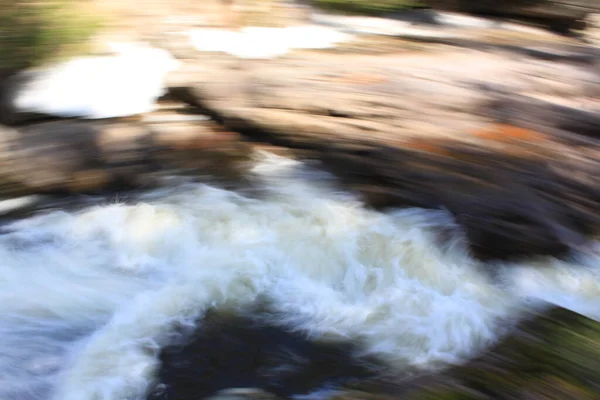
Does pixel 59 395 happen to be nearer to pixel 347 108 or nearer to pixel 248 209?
pixel 248 209

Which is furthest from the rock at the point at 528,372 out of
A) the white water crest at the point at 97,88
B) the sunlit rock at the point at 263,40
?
the sunlit rock at the point at 263,40

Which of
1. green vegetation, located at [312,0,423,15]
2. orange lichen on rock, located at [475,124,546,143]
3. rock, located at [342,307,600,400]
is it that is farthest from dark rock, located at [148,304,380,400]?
green vegetation, located at [312,0,423,15]

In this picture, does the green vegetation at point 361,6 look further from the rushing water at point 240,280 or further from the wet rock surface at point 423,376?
the wet rock surface at point 423,376

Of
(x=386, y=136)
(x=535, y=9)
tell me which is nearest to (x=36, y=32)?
(x=386, y=136)

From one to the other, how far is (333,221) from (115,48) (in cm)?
184

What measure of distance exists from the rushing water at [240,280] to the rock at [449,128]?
0.14m

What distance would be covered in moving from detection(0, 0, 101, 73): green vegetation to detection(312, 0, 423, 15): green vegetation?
195 centimetres

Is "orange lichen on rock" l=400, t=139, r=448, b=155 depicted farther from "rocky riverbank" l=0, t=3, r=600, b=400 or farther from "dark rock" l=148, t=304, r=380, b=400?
"dark rock" l=148, t=304, r=380, b=400

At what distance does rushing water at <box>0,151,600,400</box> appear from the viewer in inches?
90.4

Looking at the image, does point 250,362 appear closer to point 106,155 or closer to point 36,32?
point 106,155

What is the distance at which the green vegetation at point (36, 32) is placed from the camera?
3.36 meters

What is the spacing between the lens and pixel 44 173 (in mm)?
3113

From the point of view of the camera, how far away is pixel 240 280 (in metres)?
2.70

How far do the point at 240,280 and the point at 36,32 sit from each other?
2016 mm
